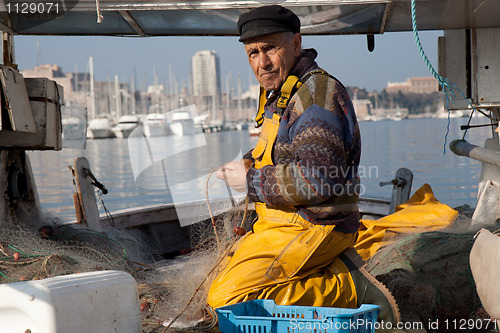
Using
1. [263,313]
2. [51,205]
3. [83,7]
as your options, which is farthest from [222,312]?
[51,205]

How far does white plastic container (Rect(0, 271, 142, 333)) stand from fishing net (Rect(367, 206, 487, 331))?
81.5 inches

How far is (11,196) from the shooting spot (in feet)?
18.7

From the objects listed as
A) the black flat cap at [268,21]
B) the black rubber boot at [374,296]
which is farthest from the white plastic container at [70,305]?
the black flat cap at [268,21]

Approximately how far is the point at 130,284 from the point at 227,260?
900 mm

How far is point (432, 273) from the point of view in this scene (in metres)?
4.47

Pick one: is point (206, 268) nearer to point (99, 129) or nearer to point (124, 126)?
point (99, 129)

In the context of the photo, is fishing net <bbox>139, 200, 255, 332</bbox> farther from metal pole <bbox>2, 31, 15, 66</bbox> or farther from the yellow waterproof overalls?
metal pole <bbox>2, 31, 15, 66</bbox>

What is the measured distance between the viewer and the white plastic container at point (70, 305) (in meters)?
2.43

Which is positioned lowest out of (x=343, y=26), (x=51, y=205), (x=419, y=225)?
(x=51, y=205)

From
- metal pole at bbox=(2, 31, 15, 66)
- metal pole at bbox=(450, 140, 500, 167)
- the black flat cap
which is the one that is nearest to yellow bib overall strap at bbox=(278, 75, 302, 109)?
the black flat cap

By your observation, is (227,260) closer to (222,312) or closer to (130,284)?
(222,312)

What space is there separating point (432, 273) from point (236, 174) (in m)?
2.07

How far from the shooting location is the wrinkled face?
3.17 meters

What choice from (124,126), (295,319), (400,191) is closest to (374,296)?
(295,319)
